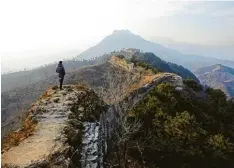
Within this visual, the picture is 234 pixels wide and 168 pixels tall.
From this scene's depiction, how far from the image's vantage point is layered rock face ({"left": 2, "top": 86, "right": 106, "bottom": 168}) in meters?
9.70

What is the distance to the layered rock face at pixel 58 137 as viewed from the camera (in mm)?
9703

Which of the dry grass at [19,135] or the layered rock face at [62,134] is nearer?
the layered rock face at [62,134]

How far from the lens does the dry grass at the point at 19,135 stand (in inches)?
432

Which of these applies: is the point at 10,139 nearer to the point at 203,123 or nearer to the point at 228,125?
the point at 203,123

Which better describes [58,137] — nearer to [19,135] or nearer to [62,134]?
[62,134]

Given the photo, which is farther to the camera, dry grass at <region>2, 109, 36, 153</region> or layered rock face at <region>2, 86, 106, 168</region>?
dry grass at <region>2, 109, 36, 153</region>

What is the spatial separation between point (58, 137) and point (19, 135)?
1627 mm

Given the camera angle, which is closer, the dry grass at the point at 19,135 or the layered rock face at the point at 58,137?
the layered rock face at the point at 58,137

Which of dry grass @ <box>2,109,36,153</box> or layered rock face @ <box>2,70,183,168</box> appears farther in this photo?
dry grass @ <box>2,109,36,153</box>

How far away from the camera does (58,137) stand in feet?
36.4

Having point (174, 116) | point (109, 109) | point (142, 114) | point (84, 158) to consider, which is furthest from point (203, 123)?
point (84, 158)

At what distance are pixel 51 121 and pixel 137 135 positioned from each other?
643cm

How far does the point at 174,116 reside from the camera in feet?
66.2

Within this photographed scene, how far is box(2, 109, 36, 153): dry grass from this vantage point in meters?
11.0
